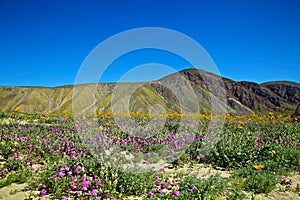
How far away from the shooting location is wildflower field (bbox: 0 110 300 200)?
17.2 ft

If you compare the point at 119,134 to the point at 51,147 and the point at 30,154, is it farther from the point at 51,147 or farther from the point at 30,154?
the point at 30,154

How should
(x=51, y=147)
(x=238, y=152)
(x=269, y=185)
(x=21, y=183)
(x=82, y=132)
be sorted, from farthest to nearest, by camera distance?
(x=82, y=132)
(x=51, y=147)
(x=238, y=152)
(x=21, y=183)
(x=269, y=185)

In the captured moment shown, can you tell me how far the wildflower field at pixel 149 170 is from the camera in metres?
5.25

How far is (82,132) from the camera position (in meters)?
10.7

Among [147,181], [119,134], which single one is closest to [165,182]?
[147,181]

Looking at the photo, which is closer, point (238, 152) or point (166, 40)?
point (238, 152)

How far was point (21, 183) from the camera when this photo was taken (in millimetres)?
6066

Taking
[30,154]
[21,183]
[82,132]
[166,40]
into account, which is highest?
[166,40]

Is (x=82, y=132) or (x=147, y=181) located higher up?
(x=82, y=132)

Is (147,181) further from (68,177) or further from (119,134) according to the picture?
(119,134)

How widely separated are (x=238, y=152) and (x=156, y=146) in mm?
2785

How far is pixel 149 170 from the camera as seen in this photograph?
6.28 metres

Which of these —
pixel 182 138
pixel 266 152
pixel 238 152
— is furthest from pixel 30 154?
pixel 266 152

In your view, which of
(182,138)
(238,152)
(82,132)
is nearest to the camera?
(238,152)
